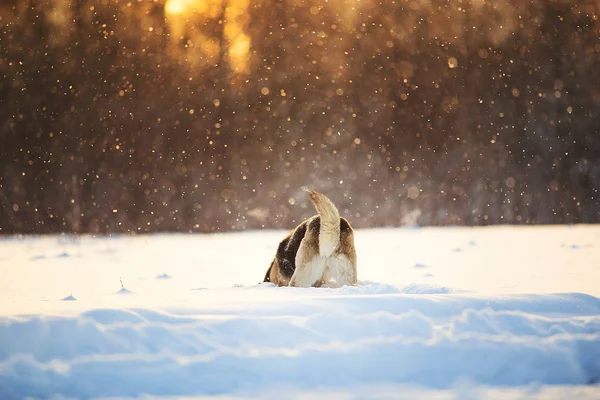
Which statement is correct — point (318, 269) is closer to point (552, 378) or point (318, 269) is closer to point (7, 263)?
point (552, 378)

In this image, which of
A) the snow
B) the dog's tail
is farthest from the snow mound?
the dog's tail

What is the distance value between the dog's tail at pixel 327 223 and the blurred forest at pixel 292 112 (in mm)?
13274

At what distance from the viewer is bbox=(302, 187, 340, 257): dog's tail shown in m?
5.52

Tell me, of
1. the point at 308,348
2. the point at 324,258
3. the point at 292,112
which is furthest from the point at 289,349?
the point at 292,112

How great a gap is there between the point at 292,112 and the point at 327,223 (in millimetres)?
15042

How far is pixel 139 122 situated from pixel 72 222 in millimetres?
3879

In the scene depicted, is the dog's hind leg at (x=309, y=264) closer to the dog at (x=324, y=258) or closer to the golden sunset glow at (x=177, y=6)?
the dog at (x=324, y=258)

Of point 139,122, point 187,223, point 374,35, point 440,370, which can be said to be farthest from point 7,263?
point 374,35

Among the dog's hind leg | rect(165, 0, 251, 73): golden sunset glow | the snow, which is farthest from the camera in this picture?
rect(165, 0, 251, 73): golden sunset glow

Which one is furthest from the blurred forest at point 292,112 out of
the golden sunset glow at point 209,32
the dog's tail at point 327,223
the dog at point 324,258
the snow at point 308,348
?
the snow at point 308,348

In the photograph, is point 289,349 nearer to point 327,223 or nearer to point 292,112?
point 327,223

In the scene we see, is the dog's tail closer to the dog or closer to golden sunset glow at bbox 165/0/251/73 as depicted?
the dog

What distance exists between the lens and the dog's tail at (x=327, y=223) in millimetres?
5523

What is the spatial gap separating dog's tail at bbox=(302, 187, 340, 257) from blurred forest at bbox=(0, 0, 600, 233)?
13274 millimetres
